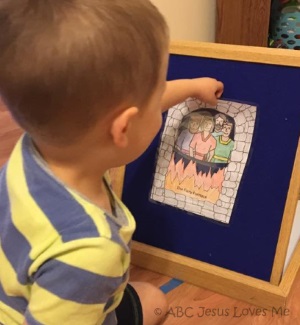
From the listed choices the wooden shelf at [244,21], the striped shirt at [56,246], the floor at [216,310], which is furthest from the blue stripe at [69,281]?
the wooden shelf at [244,21]

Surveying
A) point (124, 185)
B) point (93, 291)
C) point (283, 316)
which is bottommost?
point (283, 316)

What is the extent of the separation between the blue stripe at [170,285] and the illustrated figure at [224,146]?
0.88 ft

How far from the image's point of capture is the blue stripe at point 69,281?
0.56m

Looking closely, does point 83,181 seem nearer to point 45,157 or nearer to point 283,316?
point 45,157

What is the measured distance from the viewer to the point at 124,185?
1.07 meters

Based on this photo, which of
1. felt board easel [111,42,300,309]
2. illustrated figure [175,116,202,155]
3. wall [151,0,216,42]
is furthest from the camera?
wall [151,0,216,42]

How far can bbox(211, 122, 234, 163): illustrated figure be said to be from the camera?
95 centimetres

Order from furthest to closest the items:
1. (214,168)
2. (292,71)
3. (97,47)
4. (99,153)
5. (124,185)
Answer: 1. (124,185)
2. (214,168)
3. (292,71)
4. (99,153)
5. (97,47)

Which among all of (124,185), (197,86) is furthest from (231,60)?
(124,185)

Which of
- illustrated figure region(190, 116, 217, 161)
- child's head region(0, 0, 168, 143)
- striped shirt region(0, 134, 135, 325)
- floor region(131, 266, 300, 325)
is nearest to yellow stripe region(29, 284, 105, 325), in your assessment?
striped shirt region(0, 134, 135, 325)

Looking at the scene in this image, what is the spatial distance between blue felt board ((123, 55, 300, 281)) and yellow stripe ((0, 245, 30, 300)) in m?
0.44

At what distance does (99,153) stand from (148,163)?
43cm

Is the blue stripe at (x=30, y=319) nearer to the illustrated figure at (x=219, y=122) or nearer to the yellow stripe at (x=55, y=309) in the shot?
the yellow stripe at (x=55, y=309)

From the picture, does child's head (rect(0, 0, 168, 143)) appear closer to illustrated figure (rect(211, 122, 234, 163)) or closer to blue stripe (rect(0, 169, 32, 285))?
blue stripe (rect(0, 169, 32, 285))
